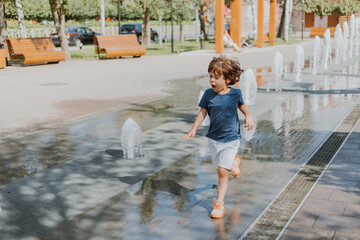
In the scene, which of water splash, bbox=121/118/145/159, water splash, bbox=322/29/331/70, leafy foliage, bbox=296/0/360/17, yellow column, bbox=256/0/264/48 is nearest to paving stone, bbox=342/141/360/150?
water splash, bbox=121/118/145/159

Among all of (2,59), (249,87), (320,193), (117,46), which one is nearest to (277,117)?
(249,87)

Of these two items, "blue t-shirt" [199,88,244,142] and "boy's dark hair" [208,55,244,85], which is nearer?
"boy's dark hair" [208,55,244,85]

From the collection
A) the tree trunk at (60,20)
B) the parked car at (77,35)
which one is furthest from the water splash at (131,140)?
the parked car at (77,35)

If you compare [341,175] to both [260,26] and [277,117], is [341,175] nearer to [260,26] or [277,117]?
[277,117]

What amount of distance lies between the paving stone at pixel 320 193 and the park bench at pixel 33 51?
633 inches

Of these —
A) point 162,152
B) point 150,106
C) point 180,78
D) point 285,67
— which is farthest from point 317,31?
point 162,152

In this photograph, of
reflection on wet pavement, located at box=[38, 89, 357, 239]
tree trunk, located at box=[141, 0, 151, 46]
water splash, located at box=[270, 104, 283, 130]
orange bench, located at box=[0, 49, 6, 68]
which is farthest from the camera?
tree trunk, located at box=[141, 0, 151, 46]

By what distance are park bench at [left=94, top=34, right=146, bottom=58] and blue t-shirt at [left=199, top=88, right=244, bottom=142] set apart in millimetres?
18467

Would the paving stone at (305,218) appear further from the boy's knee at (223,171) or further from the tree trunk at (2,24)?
the tree trunk at (2,24)

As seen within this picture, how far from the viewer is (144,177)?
5430 millimetres

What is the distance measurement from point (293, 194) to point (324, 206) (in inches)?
15.9

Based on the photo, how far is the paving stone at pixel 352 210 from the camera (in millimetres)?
4301

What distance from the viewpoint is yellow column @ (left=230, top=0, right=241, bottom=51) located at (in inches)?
1013

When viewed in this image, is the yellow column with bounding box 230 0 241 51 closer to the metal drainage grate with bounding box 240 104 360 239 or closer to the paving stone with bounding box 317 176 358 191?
the metal drainage grate with bounding box 240 104 360 239
